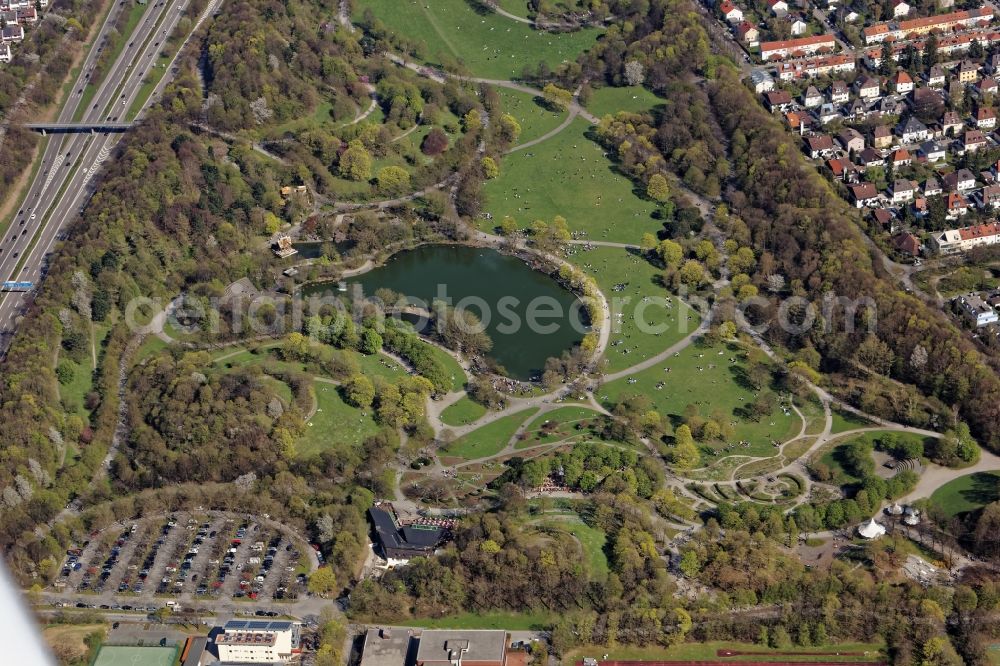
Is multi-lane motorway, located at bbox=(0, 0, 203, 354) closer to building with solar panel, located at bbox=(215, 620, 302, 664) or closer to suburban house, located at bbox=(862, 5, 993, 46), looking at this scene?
building with solar panel, located at bbox=(215, 620, 302, 664)

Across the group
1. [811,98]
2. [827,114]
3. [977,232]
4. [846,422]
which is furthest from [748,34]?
[846,422]

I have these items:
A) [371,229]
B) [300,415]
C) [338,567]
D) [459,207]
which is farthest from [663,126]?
[338,567]

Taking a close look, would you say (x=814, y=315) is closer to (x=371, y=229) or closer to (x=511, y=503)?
(x=511, y=503)

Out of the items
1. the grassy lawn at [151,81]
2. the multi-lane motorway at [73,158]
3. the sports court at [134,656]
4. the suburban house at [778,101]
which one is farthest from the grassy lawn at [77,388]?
the suburban house at [778,101]

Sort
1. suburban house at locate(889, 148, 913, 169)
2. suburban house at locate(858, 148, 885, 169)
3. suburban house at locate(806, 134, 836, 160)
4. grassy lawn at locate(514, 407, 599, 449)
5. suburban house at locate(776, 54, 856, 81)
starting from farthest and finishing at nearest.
A: suburban house at locate(776, 54, 856, 81)
suburban house at locate(806, 134, 836, 160)
suburban house at locate(858, 148, 885, 169)
suburban house at locate(889, 148, 913, 169)
grassy lawn at locate(514, 407, 599, 449)

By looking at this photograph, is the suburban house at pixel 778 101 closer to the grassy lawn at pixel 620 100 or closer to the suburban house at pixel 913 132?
the grassy lawn at pixel 620 100

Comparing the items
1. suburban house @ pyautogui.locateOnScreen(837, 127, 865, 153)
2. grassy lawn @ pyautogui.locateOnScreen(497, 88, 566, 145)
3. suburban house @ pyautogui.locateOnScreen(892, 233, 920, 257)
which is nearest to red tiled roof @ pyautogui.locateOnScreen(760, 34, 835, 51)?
suburban house @ pyautogui.locateOnScreen(837, 127, 865, 153)
